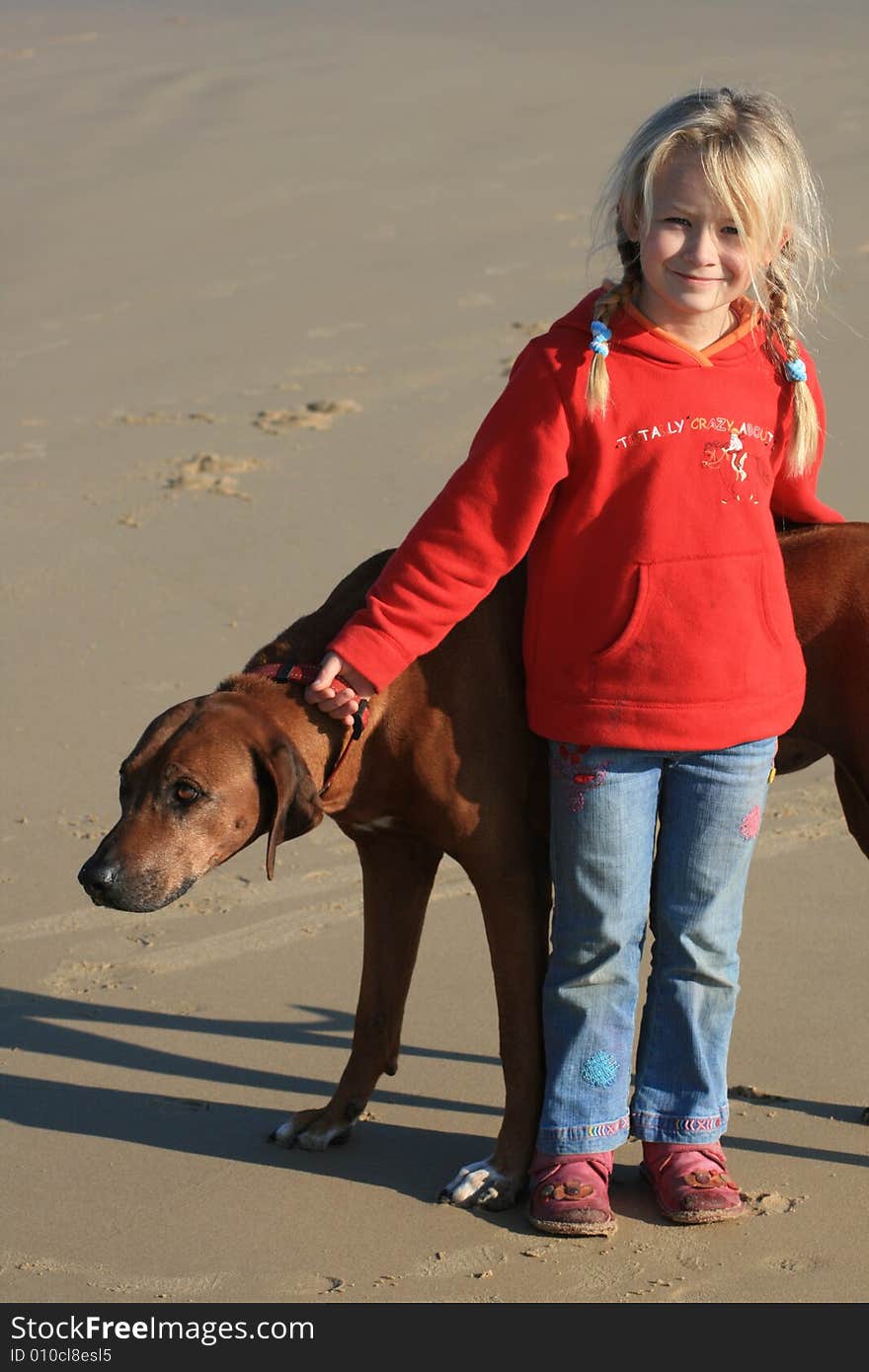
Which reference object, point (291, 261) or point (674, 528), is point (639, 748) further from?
point (291, 261)

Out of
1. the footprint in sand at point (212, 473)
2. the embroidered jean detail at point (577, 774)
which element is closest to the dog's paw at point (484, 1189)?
the embroidered jean detail at point (577, 774)

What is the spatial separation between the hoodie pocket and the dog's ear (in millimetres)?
587

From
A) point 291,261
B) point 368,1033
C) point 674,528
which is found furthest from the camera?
point 291,261

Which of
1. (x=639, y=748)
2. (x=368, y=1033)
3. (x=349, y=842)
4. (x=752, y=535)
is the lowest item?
(x=349, y=842)

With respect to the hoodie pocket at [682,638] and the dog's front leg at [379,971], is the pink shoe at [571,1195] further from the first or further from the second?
the hoodie pocket at [682,638]

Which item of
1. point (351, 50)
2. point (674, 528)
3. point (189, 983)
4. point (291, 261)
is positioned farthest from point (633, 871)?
point (351, 50)

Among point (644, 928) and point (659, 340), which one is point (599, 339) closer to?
point (659, 340)

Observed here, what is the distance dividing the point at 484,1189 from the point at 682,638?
3.97ft

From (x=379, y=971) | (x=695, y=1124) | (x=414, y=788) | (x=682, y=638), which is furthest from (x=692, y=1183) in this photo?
(x=682, y=638)

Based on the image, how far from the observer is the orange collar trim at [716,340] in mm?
3381

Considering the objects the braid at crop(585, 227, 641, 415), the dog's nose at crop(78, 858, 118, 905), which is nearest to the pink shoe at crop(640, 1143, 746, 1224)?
the dog's nose at crop(78, 858, 118, 905)

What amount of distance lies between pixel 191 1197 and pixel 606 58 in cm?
1428

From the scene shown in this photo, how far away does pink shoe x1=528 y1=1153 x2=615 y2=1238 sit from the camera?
3.52m

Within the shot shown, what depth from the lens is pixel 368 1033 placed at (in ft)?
12.8
